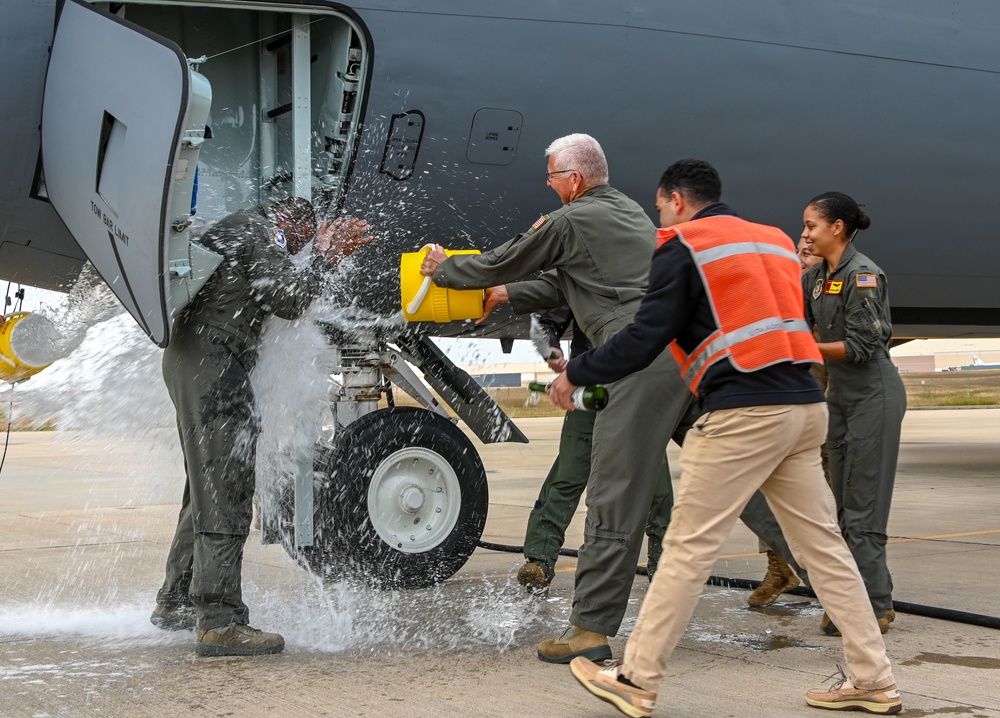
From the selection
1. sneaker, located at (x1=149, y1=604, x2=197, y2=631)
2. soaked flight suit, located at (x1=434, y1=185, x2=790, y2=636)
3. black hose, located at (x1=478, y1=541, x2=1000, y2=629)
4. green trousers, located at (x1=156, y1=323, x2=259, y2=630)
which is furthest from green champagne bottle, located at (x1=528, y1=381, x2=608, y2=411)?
sneaker, located at (x1=149, y1=604, x2=197, y2=631)

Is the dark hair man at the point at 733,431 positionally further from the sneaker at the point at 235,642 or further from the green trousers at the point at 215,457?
the green trousers at the point at 215,457

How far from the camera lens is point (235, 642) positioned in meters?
3.64

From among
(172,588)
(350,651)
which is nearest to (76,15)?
(172,588)

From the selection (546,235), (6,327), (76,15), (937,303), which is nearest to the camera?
(546,235)

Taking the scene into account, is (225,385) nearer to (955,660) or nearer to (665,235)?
(665,235)

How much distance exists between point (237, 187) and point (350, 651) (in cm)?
217

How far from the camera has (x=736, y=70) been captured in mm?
5133

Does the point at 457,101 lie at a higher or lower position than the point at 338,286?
higher

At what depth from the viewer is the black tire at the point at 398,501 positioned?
4520 mm

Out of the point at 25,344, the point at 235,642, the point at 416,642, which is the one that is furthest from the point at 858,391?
the point at 25,344

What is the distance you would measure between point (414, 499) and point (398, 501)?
7cm

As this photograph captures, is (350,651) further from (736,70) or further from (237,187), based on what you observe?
(736,70)

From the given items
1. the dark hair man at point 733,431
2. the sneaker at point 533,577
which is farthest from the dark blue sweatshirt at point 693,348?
the sneaker at point 533,577

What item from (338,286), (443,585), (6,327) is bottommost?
(443,585)
